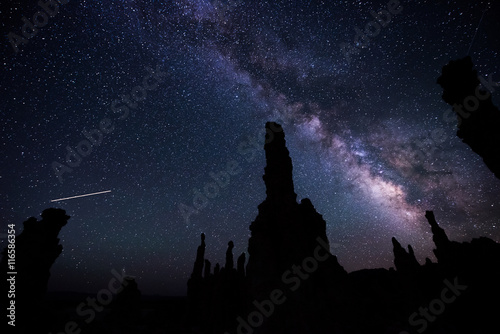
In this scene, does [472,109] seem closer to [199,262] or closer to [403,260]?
[403,260]

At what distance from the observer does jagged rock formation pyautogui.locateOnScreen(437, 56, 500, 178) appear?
12.4m

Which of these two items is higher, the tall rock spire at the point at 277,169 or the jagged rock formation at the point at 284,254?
the tall rock spire at the point at 277,169

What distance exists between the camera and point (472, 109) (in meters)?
13.1

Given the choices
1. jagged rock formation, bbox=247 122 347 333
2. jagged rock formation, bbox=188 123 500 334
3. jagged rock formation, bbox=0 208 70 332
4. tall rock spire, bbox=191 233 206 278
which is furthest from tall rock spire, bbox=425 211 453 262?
jagged rock formation, bbox=0 208 70 332

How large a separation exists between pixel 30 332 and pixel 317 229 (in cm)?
2597

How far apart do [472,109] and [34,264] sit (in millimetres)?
34822

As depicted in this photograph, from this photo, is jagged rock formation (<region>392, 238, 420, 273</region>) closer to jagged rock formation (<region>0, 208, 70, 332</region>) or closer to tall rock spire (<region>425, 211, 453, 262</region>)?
tall rock spire (<region>425, 211, 453, 262</region>)

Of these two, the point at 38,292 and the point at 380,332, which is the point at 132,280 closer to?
the point at 38,292

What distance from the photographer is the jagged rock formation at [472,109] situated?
12383mm

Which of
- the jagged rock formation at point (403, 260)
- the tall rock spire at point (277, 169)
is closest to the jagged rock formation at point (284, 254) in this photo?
the tall rock spire at point (277, 169)

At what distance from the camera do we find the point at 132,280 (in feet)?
124

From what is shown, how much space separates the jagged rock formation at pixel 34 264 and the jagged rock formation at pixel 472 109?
3384cm

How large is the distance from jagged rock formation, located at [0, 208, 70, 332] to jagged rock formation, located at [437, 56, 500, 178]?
33837mm

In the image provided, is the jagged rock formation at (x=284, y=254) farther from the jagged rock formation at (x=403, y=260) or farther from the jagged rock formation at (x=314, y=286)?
the jagged rock formation at (x=403, y=260)
